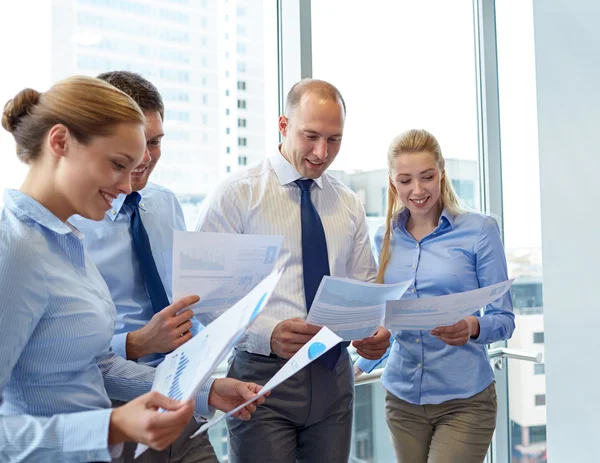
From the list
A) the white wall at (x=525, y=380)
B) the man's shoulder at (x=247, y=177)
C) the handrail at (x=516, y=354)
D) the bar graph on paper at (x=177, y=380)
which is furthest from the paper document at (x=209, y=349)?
the white wall at (x=525, y=380)

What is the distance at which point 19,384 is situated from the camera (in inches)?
44.0

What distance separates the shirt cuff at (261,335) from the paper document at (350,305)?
0.19m

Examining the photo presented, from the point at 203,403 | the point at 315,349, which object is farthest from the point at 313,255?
the point at 315,349

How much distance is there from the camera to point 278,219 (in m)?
1.95

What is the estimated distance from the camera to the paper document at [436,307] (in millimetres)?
1731

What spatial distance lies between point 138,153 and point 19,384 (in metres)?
0.49

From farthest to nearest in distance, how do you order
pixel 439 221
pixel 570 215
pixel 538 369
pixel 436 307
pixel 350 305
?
pixel 538 369
pixel 570 215
pixel 439 221
pixel 436 307
pixel 350 305

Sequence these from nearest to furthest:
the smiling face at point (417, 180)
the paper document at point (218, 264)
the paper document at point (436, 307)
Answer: the paper document at point (218, 264)
the paper document at point (436, 307)
the smiling face at point (417, 180)

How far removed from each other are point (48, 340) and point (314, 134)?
109cm

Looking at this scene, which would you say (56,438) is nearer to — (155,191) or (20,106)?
(20,106)

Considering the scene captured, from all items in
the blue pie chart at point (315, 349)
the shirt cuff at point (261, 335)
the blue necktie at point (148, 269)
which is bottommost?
the shirt cuff at point (261, 335)

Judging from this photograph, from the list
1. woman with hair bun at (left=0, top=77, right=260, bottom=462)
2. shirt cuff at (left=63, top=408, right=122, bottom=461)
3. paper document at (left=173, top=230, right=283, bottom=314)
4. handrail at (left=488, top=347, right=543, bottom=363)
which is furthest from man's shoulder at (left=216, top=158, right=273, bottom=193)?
handrail at (left=488, top=347, right=543, bottom=363)

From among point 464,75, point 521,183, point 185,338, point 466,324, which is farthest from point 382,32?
point 185,338

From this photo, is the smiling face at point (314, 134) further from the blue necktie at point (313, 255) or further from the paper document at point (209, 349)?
the paper document at point (209, 349)
